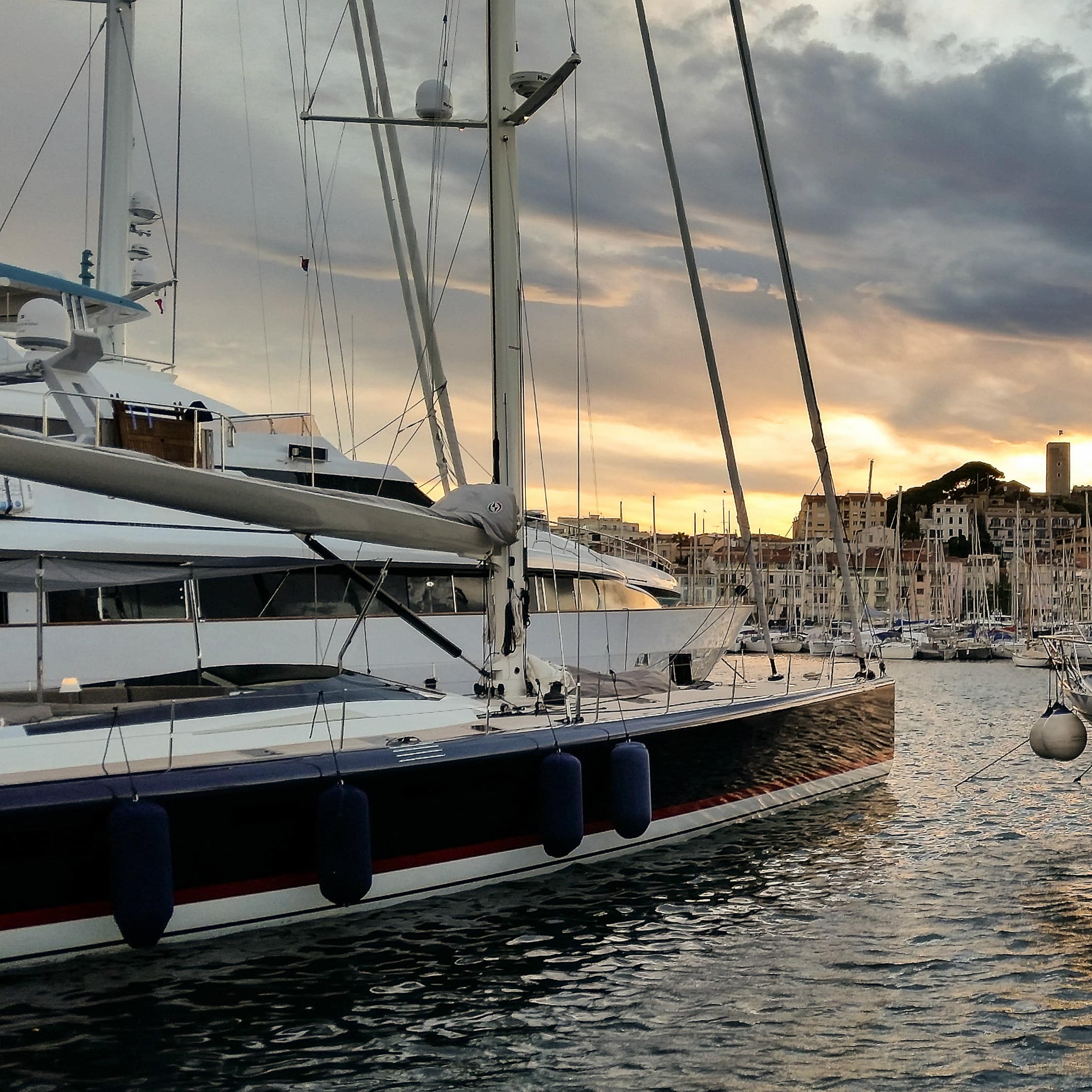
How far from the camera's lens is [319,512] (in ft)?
26.1

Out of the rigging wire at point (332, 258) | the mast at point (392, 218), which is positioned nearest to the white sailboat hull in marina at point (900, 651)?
the rigging wire at point (332, 258)

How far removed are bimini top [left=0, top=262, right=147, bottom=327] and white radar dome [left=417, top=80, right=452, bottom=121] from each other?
4.25m

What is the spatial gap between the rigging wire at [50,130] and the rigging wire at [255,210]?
1850 mm

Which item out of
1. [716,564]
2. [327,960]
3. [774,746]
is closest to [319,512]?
[327,960]

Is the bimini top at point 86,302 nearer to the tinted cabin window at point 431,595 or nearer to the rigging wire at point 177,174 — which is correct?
the rigging wire at point 177,174

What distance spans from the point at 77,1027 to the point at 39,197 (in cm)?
1194

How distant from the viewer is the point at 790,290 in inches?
535

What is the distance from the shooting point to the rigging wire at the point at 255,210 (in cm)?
1458

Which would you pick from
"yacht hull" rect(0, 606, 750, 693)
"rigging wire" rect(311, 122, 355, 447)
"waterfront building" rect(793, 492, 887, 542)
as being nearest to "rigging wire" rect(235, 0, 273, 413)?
"rigging wire" rect(311, 122, 355, 447)

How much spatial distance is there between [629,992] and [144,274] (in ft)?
45.1

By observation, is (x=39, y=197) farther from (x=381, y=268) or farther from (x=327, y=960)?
(x=327, y=960)

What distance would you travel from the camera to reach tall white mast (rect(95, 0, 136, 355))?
47.9 feet

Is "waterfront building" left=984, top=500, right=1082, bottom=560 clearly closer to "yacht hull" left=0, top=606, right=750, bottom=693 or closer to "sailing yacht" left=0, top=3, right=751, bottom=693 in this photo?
"yacht hull" left=0, top=606, right=750, bottom=693

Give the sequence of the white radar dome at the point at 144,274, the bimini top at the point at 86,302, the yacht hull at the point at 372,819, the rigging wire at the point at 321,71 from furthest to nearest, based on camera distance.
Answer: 1. the white radar dome at the point at 144,274
2. the bimini top at the point at 86,302
3. the rigging wire at the point at 321,71
4. the yacht hull at the point at 372,819
